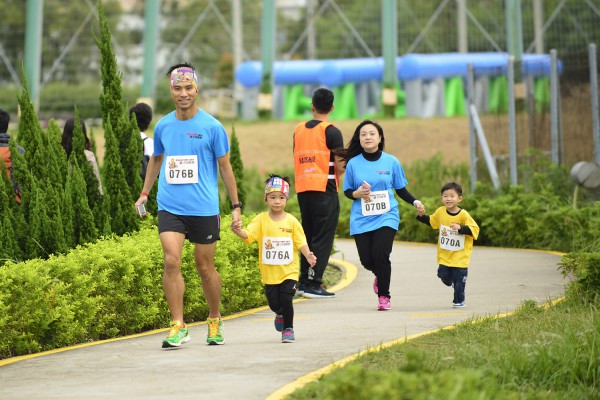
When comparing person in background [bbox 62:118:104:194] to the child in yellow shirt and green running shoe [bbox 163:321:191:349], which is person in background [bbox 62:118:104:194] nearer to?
the child in yellow shirt

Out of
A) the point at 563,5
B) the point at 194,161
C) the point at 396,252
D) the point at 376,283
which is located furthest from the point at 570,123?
the point at 563,5

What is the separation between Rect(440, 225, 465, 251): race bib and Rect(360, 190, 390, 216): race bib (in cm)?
61

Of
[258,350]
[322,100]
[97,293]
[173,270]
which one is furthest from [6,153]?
[258,350]

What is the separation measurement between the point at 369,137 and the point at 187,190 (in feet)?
9.26

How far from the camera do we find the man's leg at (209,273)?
31.3 feet

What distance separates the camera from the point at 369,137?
38.9 feet

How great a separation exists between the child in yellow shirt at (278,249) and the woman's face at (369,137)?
2119 millimetres

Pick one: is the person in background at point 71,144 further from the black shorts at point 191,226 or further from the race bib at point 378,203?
the black shorts at point 191,226

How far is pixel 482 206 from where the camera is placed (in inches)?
767

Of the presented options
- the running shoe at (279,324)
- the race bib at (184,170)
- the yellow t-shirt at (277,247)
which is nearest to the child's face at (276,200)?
the yellow t-shirt at (277,247)

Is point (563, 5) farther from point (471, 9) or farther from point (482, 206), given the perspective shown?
point (482, 206)

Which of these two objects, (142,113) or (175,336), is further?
(142,113)

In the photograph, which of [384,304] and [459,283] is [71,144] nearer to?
[384,304]

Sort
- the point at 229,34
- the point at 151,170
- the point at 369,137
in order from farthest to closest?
the point at 229,34
the point at 369,137
the point at 151,170
